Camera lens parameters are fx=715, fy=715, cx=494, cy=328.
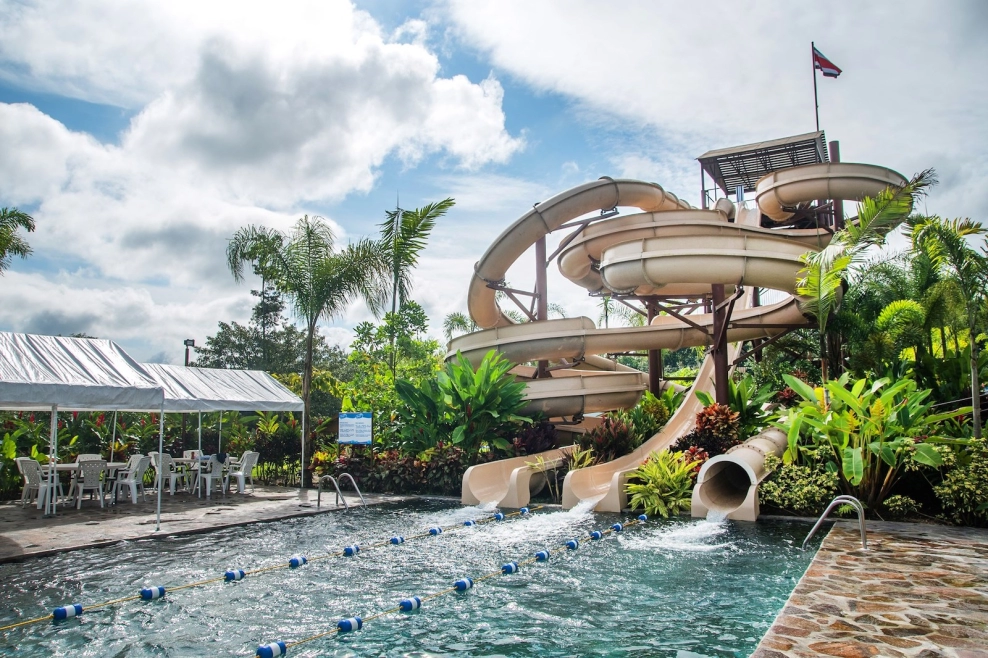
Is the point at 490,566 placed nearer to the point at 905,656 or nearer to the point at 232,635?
the point at 232,635

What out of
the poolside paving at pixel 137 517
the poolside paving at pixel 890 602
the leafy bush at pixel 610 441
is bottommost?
the poolside paving at pixel 890 602

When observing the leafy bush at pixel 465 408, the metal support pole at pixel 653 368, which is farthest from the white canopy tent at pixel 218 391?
the metal support pole at pixel 653 368

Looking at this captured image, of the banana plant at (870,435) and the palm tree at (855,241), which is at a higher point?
the palm tree at (855,241)

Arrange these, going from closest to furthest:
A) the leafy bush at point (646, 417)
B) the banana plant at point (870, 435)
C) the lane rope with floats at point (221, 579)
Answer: the lane rope with floats at point (221, 579) < the banana plant at point (870, 435) < the leafy bush at point (646, 417)

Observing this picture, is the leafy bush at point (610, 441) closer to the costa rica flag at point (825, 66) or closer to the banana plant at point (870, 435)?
the banana plant at point (870, 435)

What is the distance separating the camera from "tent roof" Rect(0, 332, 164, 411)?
31.9 feet

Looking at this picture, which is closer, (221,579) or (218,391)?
(221,579)

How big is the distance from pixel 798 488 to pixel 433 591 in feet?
22.3

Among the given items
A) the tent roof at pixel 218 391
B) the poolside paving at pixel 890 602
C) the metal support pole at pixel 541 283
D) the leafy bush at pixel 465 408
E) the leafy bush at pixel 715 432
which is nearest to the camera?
the poolside paving at pixel 890 602

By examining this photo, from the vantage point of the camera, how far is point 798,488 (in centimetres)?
1138

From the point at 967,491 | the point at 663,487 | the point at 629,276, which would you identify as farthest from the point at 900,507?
the point at 629,276

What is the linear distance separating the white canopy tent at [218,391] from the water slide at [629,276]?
4569 millimetres

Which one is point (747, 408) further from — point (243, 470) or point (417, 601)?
point (243, 470)

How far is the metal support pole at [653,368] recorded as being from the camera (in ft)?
68.2
